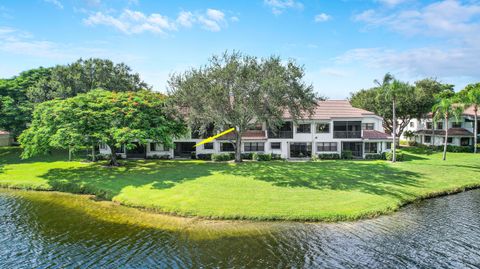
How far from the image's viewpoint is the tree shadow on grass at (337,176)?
31.2 meters

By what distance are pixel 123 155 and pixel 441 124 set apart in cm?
6313

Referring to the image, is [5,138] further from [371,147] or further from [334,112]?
[371,147]

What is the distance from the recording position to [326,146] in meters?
50.9

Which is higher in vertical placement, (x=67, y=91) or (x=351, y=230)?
(x=67, y=91)

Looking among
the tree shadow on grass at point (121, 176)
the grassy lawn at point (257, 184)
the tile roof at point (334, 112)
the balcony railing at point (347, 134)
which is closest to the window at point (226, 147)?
the grassy lawn at point (257, 184)

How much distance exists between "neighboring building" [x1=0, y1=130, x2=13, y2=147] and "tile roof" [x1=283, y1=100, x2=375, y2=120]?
55.2 m

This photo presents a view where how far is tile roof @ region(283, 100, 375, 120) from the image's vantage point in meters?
49.9

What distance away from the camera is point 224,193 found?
28797 mm

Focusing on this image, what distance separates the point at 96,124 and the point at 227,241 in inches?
1011

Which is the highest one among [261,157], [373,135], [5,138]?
[373,135]

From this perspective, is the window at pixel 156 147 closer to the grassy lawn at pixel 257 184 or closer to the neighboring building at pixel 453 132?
the grassy lawn at pixel 257 184

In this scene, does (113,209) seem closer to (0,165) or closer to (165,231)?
(165,231)

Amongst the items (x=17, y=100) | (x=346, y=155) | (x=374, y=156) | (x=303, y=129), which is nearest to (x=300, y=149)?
(x=303, y=129)

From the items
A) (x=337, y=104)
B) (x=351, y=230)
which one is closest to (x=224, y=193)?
(x=351, y=230)
